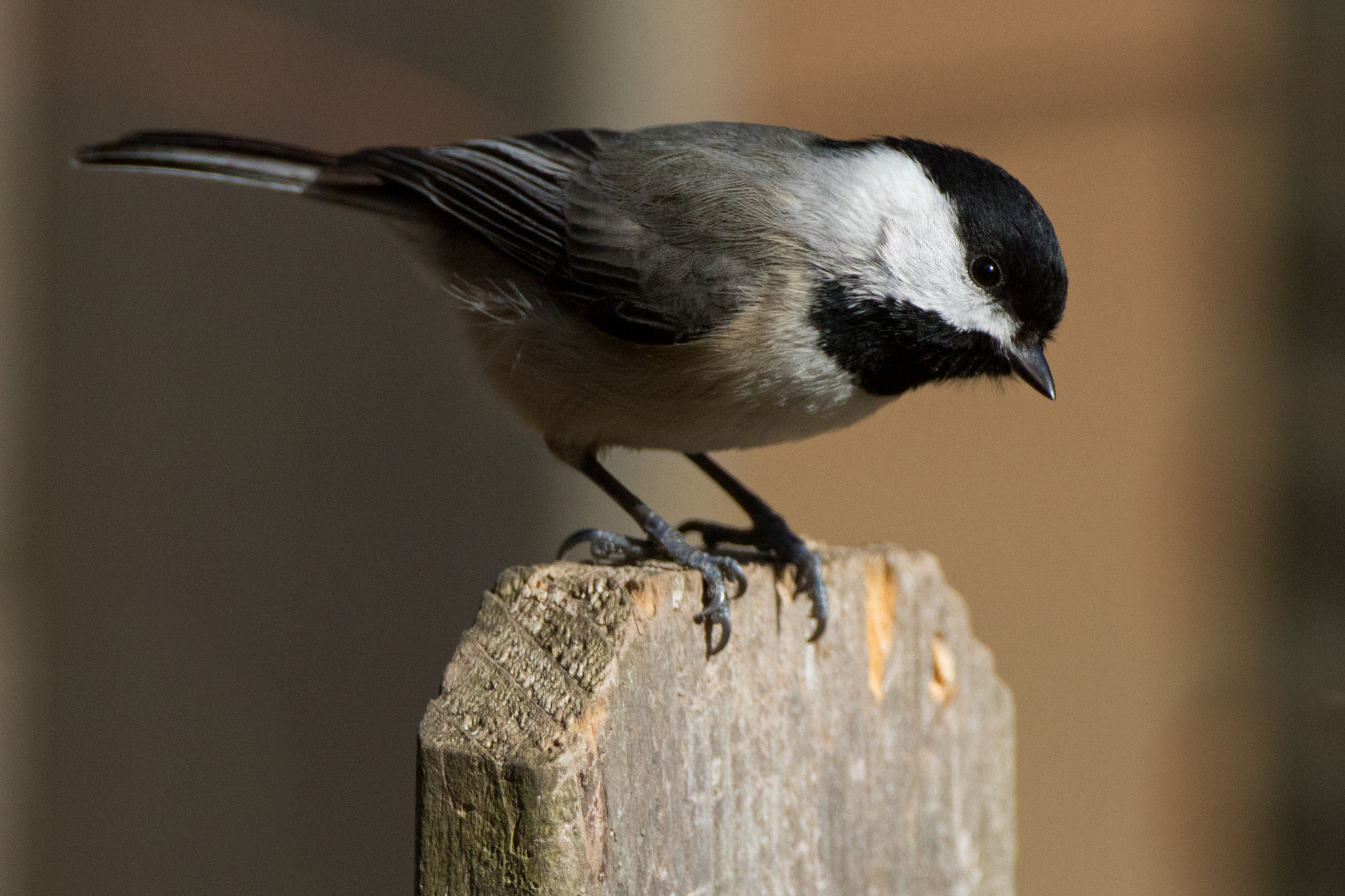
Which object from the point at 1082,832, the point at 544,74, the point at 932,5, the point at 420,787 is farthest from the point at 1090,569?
the point at 420,787

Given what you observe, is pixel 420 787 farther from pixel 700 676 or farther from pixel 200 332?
pixel 200 332

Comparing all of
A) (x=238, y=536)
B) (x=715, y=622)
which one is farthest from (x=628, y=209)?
(x=238, y=536)

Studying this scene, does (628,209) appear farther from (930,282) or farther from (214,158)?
(214,158)

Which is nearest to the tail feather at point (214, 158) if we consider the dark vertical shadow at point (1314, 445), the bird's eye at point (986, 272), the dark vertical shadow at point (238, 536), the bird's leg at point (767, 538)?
the dark vertical shadow at point (238, 536)

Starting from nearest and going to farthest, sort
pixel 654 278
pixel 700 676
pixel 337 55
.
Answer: pixel 700 676 < pixel 654 278 < pixel 337 55

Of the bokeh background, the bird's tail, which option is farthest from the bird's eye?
the bokeh background

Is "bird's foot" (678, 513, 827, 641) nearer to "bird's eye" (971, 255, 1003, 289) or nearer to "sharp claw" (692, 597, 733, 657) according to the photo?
"sharp claw" (692, 597, 733, 657)
